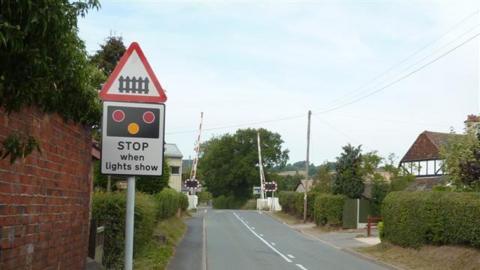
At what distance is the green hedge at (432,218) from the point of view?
63.7ft

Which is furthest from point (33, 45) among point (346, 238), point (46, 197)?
point (346, 238)

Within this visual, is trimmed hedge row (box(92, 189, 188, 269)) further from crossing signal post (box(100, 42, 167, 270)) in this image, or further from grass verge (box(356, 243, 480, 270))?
grass verge (box(356, 243, 480, 270))

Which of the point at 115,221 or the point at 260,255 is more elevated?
the point at 115,221

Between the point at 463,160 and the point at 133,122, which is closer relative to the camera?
the point at 133,122

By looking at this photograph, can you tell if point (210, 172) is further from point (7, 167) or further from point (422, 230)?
point (7, 167)

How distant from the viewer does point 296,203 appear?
57.2 metres

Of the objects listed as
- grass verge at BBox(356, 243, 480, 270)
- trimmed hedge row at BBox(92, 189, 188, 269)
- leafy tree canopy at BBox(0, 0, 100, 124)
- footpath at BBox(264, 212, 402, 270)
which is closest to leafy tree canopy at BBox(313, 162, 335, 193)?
footpath at BBox(264, 212, 402, 270)

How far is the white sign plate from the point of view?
4.86 metres

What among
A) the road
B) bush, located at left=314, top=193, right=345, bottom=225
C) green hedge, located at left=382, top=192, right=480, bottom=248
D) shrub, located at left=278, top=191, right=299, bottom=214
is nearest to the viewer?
green hedge, located at left=382, top=192, right=480, bottom=248

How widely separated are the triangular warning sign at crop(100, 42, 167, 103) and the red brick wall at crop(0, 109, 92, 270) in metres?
0.79

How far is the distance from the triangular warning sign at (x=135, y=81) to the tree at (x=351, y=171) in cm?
3854

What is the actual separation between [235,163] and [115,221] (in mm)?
93705

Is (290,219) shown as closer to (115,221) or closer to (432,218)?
(432,218)

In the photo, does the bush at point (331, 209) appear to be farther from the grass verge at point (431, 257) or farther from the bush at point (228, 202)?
the bush at point (228, 202)
